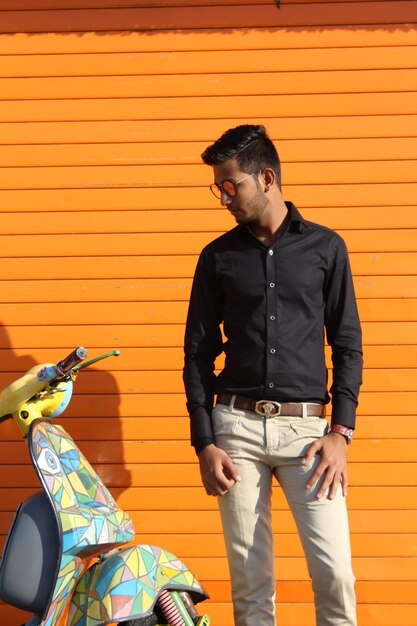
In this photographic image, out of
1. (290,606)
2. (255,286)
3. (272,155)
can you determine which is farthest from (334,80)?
(290,606)

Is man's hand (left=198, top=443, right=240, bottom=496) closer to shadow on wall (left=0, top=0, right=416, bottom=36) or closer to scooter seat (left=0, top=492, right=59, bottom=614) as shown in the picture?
scooter seat (left=0, top=492, right=59, bottom=614)

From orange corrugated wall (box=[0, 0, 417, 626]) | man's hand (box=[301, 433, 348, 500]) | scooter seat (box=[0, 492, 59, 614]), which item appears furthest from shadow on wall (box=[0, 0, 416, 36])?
scooter seat (box=[0, 492, 59, 614])

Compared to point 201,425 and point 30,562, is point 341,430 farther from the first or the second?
point 30,562

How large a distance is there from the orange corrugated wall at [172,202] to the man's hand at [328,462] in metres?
1.21

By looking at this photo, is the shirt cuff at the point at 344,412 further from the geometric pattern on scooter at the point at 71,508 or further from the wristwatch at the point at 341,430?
the geometric pattern on scooter at the point at 71,508

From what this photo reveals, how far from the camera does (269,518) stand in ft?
11.1

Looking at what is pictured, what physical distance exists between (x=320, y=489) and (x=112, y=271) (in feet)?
5.73

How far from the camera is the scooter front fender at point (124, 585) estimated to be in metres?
3.20

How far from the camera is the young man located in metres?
3.26

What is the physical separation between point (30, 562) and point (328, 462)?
101 centimetres

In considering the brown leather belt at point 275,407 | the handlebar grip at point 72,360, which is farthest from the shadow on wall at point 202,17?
the brown leather belt at point 275,407

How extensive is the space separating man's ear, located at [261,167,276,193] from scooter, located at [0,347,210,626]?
33.2 inches

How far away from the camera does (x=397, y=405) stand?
4.46 m

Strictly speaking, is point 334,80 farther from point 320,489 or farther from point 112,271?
point 320,489
